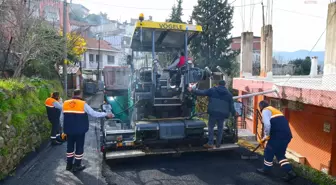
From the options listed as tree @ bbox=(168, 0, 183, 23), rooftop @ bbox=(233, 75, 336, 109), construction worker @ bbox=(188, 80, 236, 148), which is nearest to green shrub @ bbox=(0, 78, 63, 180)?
construction worker @ bbox=(188, 80, 236, 148)

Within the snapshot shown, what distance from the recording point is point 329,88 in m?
5.22

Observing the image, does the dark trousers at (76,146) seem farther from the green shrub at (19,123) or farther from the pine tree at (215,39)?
the pine tree at (215,39)

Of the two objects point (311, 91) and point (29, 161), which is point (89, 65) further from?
point (311, 91)

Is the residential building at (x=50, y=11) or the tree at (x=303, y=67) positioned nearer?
the residential building at (x=50, y=11)

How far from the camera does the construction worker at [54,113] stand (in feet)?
22.4

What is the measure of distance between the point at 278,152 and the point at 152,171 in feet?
7.81

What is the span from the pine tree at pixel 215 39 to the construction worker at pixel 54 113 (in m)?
14.3

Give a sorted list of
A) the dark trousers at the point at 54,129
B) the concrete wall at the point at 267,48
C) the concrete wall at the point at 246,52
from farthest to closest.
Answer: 1. the concrete wall at the point at 246,52
2. the concrete wall at the point at 267,48
3. the dark trousers at the point at 54,129

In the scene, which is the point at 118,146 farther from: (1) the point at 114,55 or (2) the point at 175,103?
(1) the point at 114,55

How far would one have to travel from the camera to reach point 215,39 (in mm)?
20453

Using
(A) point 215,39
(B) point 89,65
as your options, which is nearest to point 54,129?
(A) point 215,39

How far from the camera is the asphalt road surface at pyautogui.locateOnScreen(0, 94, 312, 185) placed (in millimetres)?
4855

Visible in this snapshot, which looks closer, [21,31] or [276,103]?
[276,103]

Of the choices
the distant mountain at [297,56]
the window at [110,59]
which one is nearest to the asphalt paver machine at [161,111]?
the distant mountain at [297,56]
